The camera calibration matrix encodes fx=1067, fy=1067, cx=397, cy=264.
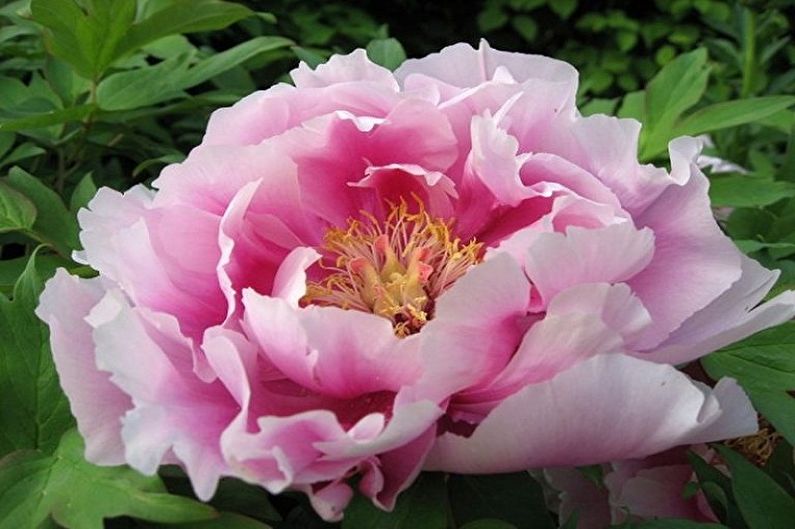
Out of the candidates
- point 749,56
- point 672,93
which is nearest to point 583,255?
point 672,93

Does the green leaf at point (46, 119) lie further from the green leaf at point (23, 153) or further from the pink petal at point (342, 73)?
the pink petal at point (342, 73)

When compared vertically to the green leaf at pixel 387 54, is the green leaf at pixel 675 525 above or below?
below

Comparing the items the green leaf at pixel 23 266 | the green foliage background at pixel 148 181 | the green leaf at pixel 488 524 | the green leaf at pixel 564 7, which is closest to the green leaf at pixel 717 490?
the green foliage background at pixel 148 181

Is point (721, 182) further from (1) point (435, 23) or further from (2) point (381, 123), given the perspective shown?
(1) point (435, 23)

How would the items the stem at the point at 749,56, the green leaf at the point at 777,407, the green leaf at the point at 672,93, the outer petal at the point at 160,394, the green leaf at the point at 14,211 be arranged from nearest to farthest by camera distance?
1. the outer petal at the point at 160,394
2. the green leaf at the point at 777,407
3. the green leaf at the point at 14,211
4. the green leaf at the point at 672,93
5. the stem at the point at 749,56

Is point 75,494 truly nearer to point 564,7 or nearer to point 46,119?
point 46,119

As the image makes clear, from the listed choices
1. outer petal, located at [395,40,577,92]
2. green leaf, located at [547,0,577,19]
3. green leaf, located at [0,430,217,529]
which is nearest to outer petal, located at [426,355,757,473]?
green leaf, located at [0,430,217,529]

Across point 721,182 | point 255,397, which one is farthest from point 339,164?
point 721,182
